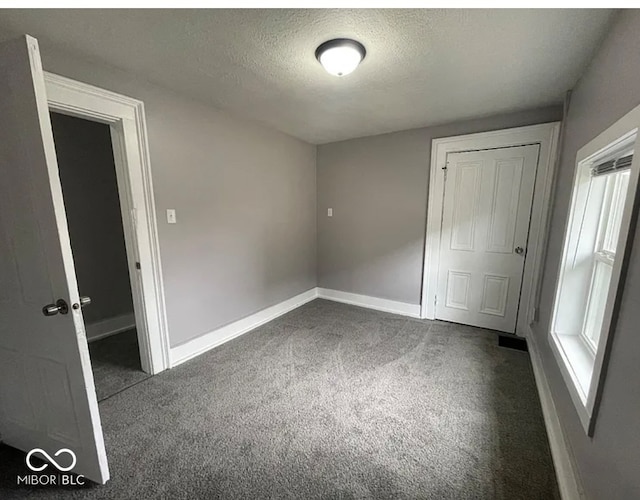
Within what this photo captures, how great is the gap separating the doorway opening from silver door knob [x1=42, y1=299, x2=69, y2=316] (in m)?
1.49

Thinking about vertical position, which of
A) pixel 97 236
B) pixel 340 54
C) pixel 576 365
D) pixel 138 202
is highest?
pixel 340 54

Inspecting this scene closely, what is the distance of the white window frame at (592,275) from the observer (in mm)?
1020

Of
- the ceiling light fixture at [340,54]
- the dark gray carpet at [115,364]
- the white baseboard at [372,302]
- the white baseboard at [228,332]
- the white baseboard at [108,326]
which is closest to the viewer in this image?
the ceiling light fixture at [340,54]

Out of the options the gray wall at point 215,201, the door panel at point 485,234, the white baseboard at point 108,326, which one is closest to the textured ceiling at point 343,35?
the gray wall at point 215,201

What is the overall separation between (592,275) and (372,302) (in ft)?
7.55

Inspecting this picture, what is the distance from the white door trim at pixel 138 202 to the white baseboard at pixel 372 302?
7.53ft

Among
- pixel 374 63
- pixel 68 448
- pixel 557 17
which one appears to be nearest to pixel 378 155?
pixel 374 63

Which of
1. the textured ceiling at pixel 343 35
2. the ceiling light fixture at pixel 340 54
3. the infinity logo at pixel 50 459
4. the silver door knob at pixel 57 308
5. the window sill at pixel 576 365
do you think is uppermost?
the textured ceiling at pixel 343 35

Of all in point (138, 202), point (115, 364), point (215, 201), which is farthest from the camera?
point (215, 201)

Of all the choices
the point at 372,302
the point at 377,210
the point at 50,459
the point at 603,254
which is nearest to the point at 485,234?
the point at 377,210

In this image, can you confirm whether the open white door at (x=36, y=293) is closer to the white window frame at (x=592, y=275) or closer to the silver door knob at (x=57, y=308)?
the silver door knob at (x=57, y=308)

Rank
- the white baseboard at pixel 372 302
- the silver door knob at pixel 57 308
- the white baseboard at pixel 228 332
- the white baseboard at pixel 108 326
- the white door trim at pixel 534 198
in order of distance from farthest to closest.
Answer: the white baseboard at pixel 372 302 → the white baseboard at pixel 108 326 → the white door trim at pixel 534 198 → the white baseboard at pixel 228 332 → the silver door knob at pixel 57 308

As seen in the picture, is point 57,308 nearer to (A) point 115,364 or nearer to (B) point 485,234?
(A) point 115,364

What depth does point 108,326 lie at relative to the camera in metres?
2.98
